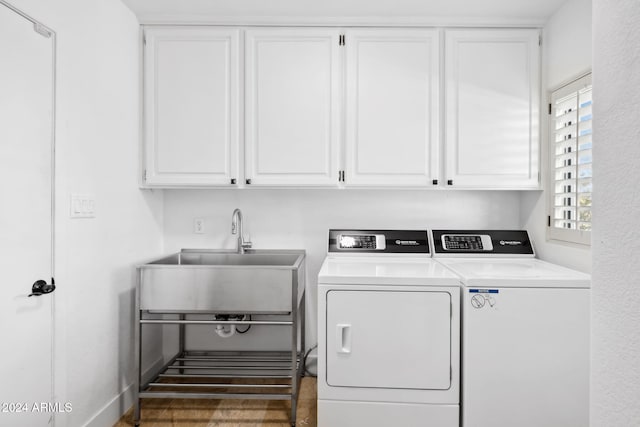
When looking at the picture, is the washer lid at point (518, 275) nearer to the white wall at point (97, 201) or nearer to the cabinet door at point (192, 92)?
the cabinet door at point (192, 92)

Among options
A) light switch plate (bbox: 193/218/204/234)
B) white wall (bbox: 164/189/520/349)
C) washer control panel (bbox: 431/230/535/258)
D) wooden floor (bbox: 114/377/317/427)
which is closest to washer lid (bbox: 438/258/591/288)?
washer control panel (bbox: 431/230/535/258)

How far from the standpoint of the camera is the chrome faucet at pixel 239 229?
8.04 feet

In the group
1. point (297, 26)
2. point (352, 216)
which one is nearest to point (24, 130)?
point (297, 26)

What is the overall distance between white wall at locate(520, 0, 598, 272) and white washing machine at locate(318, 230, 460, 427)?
0.82 meters

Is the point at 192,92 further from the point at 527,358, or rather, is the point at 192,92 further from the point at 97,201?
the point at 527,358

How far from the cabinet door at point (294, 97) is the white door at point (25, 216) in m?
1.05

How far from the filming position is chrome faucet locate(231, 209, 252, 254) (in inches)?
96.5

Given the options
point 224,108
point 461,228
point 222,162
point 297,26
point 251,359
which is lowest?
point 251,359

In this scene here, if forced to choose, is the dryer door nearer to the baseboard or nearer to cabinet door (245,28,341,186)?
cabinet door (245,28,341,186)

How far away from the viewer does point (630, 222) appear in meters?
0.56

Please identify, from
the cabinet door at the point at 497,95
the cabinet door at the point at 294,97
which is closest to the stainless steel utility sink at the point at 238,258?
the cabinet door at the point at 294,97

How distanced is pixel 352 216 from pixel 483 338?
1.20 meters

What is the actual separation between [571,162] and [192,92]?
2.29 metres

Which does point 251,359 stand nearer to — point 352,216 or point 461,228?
point 352,216
